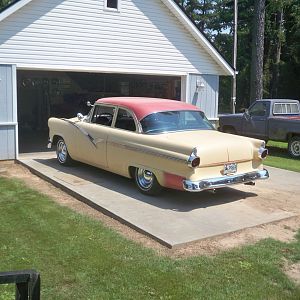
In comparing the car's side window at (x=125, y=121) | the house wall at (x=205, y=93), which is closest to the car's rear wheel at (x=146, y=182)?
the car's side window at (x=125, y=121)

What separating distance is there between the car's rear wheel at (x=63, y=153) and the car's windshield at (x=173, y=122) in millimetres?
2796

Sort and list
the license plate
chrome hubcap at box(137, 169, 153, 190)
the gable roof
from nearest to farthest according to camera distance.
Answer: the license plate < chrome hubcap at box(137, 169, 153, 190) < the gable roof

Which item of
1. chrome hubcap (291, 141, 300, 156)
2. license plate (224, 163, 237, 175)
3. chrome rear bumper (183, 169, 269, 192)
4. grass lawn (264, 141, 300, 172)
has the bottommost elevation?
grass lawn (264, 141, 300, 172)

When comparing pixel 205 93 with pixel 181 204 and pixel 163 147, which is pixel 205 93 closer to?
pixel 163 147

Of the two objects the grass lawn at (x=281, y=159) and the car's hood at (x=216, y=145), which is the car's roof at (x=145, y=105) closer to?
the car's hood at (x=216, y=145)

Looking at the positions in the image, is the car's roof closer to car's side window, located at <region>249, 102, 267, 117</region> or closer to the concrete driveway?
the concrete driveway

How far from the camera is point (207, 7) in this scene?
60062 millimetres

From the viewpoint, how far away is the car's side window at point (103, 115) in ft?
29.9

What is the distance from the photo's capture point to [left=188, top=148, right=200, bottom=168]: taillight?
694cm

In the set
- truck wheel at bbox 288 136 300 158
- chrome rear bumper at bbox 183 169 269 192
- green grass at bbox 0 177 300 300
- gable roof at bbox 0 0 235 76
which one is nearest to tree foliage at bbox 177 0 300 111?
gable roof at bbox 0 0 235 76

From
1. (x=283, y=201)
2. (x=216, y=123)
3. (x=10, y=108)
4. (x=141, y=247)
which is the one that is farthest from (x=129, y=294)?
(x=216, y=123)

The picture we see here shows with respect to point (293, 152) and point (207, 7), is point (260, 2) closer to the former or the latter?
point (293, 152)

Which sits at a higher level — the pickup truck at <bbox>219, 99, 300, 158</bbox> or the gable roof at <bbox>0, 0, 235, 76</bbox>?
the gable roof at <bbox>0, 0, 235, 76</bbox>

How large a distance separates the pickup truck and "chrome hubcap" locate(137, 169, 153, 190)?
7.40m
